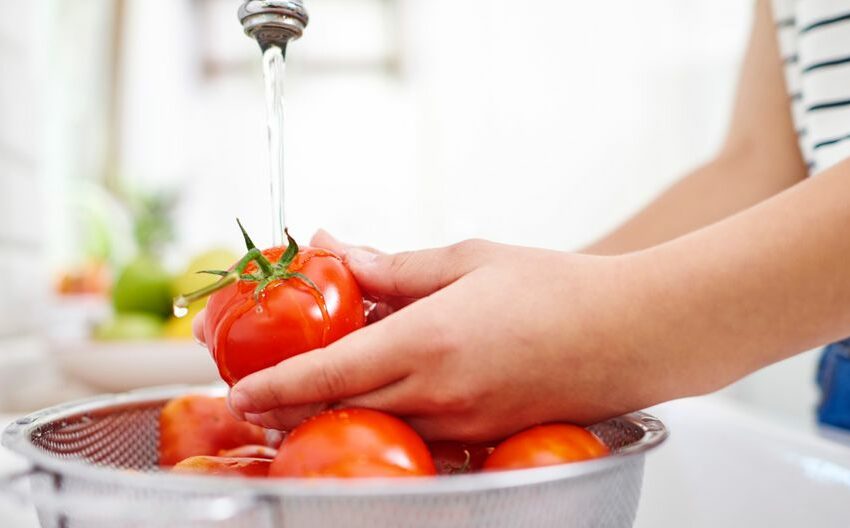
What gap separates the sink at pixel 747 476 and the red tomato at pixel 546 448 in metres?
0.28

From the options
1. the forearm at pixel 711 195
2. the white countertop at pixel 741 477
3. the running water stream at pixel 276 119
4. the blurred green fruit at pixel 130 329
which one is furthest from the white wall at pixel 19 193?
the forearm at pixel 711 195

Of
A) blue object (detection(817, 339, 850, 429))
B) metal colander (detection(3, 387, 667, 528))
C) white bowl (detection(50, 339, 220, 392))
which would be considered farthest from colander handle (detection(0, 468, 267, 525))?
blue object (detection(817, 339, 850, 429))

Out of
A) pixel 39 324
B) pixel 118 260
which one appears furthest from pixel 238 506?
pixel 118 260

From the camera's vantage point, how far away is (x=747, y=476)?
619mm

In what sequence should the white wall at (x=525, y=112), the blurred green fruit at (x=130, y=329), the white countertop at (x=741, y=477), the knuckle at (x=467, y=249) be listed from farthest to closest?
the white wall at (x=525, y=112), the blurred green fruit at (x=130, y=329), the white countertop at (x=741, y=477), the knuckle at (x=467, y=249)

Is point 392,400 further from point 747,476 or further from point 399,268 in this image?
point 747,476

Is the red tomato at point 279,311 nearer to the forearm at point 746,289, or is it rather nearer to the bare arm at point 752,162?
the forearm at point 746,289

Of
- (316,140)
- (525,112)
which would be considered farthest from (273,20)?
(316,140)

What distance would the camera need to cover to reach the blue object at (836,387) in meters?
0.72

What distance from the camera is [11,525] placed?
531 mm

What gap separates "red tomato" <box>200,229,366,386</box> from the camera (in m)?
0.38

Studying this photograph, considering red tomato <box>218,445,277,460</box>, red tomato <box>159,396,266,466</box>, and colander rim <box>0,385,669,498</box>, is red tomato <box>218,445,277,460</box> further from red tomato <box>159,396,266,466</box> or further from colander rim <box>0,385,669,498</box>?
colander rim <box>0,385,669,498</box>

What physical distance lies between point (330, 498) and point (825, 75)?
0.63 m

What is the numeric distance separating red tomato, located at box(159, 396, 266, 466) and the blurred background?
364 millimetres
